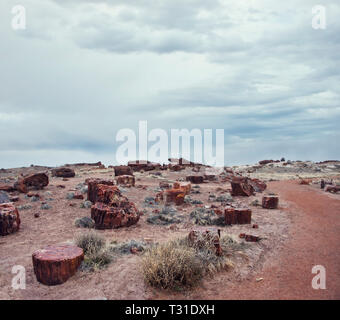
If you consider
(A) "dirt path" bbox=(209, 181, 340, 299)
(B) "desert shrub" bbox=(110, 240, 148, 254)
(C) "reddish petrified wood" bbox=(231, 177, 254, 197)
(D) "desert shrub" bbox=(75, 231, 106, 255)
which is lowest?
(A) "dirt path" bbox=(209, 181, 340, 299)

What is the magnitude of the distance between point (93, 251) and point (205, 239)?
2.52 metres

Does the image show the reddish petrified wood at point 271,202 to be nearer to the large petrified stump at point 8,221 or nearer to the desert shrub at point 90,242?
the desert shrub at point 90,242

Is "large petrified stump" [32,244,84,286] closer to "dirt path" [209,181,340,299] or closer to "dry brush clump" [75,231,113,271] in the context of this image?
"dry brush clump" [75,231,113,271]

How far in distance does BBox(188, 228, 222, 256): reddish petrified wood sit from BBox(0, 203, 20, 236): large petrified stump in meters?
5.65

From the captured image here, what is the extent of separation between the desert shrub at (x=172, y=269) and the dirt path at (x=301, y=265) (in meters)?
0.65

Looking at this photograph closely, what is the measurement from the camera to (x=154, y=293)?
237 inches

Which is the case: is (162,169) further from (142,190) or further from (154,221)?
(154,221)

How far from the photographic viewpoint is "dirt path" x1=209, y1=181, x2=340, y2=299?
6039 mm

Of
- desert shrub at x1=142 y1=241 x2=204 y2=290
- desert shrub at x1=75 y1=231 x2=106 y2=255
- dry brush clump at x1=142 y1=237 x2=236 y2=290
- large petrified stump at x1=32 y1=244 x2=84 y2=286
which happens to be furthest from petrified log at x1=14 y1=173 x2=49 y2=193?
desert shrub at x1=142 y1=241 x2=204 y2=290

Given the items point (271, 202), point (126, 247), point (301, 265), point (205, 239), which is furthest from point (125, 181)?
point (301, 265)

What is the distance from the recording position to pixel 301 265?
7.41 m

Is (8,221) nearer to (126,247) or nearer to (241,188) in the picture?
(126,247)
